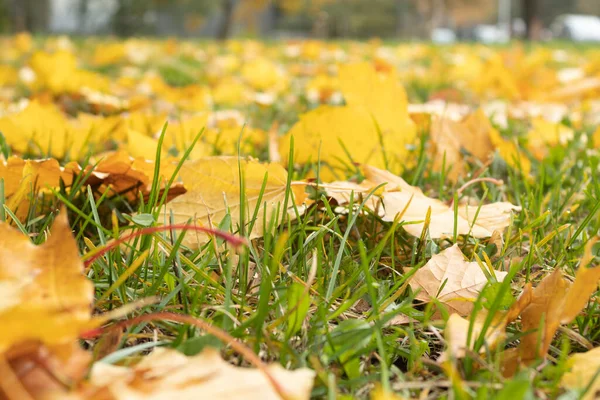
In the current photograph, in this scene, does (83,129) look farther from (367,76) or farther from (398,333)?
(398,333)

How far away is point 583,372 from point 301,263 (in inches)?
12.0

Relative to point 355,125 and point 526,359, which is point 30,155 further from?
point 526,359

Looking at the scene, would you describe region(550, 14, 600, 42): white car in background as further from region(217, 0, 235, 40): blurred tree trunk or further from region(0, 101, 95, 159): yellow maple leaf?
region(0, 101, 95, 159): yellow maple leaf

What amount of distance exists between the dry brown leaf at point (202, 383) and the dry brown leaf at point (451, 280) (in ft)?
0.96

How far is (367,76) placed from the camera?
1.03 metres

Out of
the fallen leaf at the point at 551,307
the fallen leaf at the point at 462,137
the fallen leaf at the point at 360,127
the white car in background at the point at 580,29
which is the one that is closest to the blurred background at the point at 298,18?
the white car in background at the point at 580,29

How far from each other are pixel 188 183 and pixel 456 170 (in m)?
0.54

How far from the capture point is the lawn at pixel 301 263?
1.36 ft

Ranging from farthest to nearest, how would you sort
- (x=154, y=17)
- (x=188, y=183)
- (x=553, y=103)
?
(x=154, y=17), (x=553, y=103), (x=188, y=183)

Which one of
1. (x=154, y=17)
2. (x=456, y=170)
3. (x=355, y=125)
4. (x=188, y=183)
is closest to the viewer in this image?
(x=188, y=183)

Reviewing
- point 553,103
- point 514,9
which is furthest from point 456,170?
point 514,9

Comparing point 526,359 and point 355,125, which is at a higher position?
point 355,125

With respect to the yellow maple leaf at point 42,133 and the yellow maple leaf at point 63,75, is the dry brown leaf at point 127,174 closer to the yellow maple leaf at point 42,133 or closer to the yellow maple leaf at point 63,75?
the yellow maple leaf at point 42,133

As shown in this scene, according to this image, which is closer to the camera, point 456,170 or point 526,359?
point 526,359
